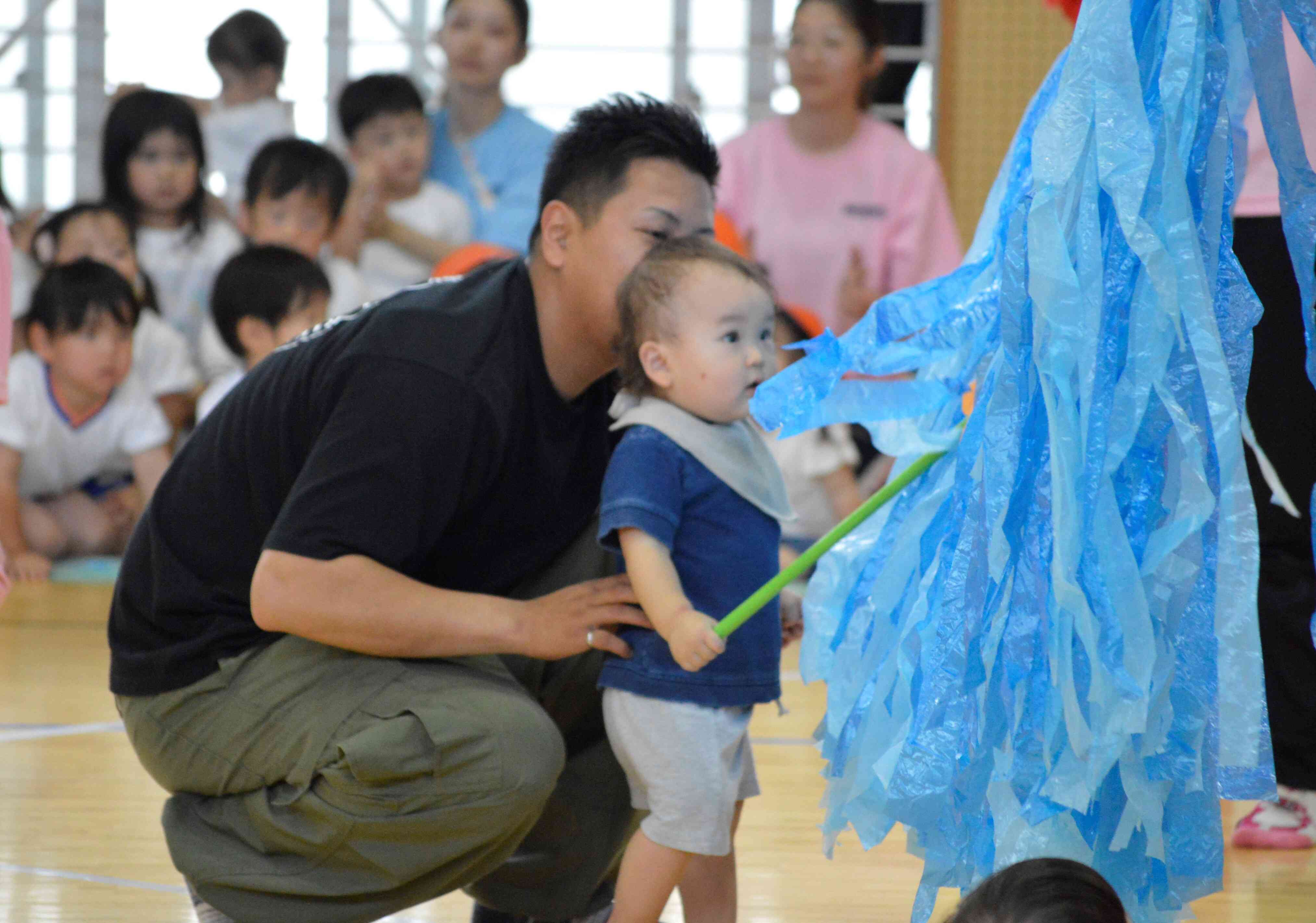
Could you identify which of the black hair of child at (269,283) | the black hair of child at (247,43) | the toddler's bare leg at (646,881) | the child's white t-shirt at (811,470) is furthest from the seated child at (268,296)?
the toddler's bare leg at (646,881)

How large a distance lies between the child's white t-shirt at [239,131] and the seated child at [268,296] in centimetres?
47

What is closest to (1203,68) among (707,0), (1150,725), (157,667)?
(1150,725)

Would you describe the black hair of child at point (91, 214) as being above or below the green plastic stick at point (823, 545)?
above

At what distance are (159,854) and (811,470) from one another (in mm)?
2122

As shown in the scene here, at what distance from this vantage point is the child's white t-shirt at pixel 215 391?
150 inches

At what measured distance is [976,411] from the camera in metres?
1.32

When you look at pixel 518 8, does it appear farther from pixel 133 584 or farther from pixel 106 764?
pixel 133 584

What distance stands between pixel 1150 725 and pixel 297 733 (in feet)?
2.57

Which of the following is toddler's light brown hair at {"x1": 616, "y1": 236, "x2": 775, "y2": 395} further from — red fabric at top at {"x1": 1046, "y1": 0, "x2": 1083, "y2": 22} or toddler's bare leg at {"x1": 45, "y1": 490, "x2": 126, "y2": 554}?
toddler's bare leg at {"x1": 45, "y1": 490, "x2": 126, "y2": 554}

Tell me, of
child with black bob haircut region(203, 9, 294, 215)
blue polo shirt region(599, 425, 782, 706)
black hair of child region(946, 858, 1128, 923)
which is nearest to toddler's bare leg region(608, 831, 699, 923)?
blue polo shirt region(599, 425, 782, 706)

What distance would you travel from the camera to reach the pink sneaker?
2037mm

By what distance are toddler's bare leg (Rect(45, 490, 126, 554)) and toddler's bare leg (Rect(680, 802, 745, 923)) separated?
8.52ft

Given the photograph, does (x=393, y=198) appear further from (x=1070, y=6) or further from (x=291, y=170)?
(x=1070, y=6)

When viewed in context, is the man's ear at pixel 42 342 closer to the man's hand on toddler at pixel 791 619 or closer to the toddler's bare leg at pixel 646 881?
the man's hand on toddler at pixel 791 619
